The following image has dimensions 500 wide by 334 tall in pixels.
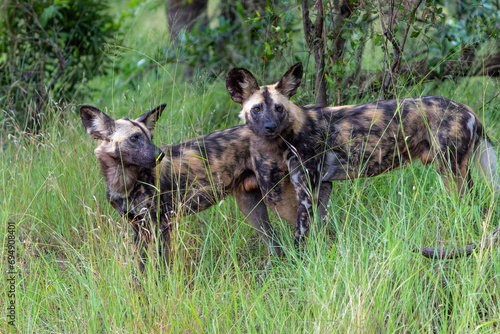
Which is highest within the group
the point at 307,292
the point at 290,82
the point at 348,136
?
the point at 290,82

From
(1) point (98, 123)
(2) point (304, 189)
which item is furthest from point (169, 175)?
(2) point (304, 189)

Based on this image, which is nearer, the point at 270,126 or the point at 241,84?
the point at 270,126

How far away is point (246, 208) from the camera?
162 inches

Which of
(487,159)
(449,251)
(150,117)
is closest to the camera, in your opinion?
(449,251)

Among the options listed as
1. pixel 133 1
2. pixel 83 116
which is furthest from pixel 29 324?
pixel 133 1

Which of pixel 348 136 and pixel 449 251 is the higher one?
pixel 348 136

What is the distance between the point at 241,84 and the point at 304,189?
835 millimetres

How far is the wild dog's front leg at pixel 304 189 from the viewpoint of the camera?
374 cm

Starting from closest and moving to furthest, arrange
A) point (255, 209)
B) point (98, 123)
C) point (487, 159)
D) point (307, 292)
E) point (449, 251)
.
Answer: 1. point (307, 292)
2. point (449, 251)
3. point (98, 123)
4. point (487, 159)
5. point (255, 209)

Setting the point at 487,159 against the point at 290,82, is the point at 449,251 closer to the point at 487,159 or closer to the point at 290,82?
the point at 487,159

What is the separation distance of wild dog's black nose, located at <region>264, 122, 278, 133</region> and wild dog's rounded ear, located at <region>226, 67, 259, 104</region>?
407 mm

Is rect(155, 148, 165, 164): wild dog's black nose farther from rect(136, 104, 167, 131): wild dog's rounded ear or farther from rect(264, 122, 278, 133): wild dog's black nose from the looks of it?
rect(264, 122, 278, 133): wild dog's black nose

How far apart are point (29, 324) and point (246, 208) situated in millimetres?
1832

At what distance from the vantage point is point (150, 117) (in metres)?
3.89
